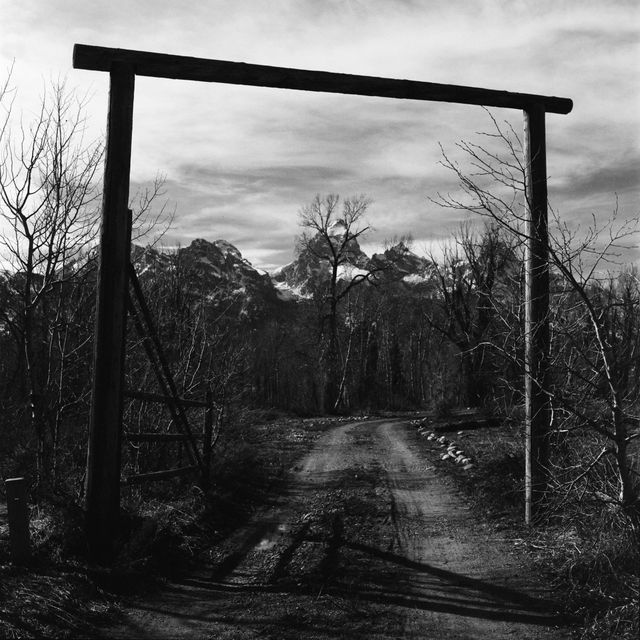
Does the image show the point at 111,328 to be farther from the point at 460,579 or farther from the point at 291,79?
the point at 460,579

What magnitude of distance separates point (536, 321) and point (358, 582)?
3.29 meters

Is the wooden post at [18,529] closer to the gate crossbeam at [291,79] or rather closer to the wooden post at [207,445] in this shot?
the wooden post at [207,445]

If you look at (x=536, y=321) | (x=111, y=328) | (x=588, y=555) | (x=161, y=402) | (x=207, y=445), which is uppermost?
(x=536, y=321)

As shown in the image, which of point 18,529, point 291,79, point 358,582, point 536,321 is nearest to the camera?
point 18,529

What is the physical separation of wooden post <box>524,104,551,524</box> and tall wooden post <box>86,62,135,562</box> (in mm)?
4067

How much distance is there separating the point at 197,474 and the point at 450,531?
3.46 m

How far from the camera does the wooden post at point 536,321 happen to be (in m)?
6.44

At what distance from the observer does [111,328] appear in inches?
225

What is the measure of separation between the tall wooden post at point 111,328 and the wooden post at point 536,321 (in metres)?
4.07

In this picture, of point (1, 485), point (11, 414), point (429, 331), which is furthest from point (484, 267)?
point (429, 331)

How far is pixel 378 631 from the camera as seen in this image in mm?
4082

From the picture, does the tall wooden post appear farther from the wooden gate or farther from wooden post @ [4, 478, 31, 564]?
wooden post @ [4, 478, 31, 564]

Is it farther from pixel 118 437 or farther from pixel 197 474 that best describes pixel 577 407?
pixel 197 474

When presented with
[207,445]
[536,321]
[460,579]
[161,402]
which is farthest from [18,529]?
[536,321]
